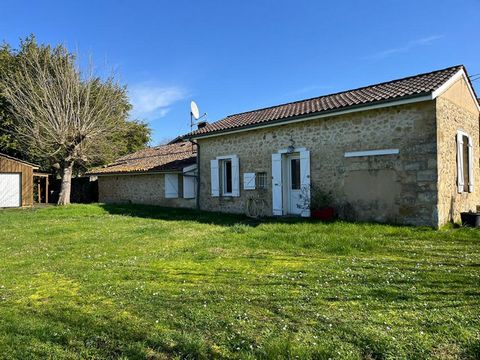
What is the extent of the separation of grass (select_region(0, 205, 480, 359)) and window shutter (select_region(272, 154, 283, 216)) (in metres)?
3.79

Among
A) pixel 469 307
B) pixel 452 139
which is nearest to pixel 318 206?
pixel 452 139

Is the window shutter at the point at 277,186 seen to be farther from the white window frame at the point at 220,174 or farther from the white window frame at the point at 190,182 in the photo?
the white window frame at the point at 190,182

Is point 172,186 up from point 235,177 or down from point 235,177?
down

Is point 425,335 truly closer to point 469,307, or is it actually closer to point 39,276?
point 469,307

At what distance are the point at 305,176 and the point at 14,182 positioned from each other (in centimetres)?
1634

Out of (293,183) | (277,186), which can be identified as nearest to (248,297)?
(277,186)

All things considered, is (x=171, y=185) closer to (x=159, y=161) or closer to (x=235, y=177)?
(x=159, y=161)

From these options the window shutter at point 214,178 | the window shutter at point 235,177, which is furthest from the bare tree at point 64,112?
the window shutter at point 235,177

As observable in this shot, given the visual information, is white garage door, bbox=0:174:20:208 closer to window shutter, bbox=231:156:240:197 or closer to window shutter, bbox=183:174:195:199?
window shutter, bbox=183:174:195:199

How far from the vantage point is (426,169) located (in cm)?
861

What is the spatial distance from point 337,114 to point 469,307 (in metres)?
7.31

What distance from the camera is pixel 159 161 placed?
18438 mm

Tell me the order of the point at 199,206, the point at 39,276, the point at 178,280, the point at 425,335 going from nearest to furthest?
the point at 425,335
the point at 178,280
the point at 39,276
the point at 199,206

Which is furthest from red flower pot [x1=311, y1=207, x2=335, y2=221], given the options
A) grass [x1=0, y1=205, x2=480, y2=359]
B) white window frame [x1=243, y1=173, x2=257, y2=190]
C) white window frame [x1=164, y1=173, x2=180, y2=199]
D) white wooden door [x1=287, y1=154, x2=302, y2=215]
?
white window frame [x1=164, y1=173, x2=180, y2=199]
